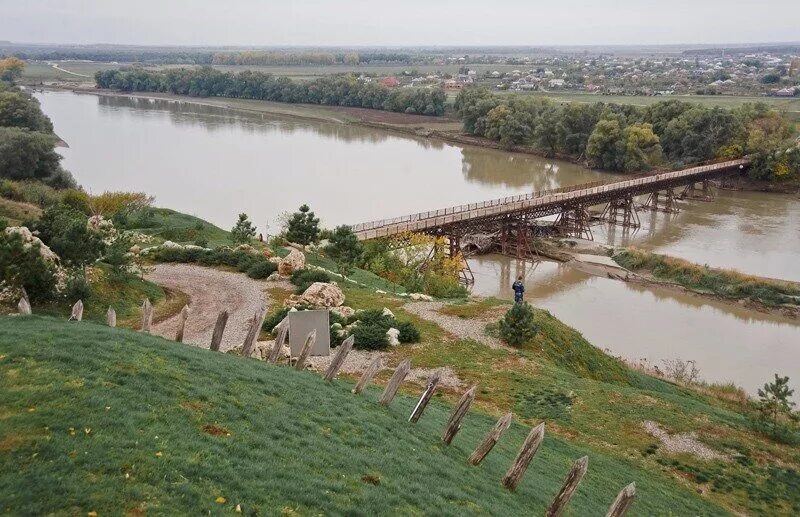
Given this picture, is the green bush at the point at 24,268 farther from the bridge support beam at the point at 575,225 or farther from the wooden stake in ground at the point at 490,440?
the bridge support beam at the point at 575,225

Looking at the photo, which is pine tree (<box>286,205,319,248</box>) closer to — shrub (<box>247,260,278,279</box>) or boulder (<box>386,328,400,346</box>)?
shrub (<box>247,260,278,279</box>)

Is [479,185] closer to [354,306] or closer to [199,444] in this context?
[354,306]

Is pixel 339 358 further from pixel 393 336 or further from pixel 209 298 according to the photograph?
pixel 209 298

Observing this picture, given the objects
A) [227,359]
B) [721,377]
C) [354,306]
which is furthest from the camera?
[721,377]

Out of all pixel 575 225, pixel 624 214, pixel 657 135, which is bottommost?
pixel 575 225

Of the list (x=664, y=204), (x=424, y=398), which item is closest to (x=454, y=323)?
(x=424, y=398)

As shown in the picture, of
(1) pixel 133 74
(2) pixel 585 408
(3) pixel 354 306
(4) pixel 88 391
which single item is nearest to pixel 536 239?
(3) pixel 354 306
